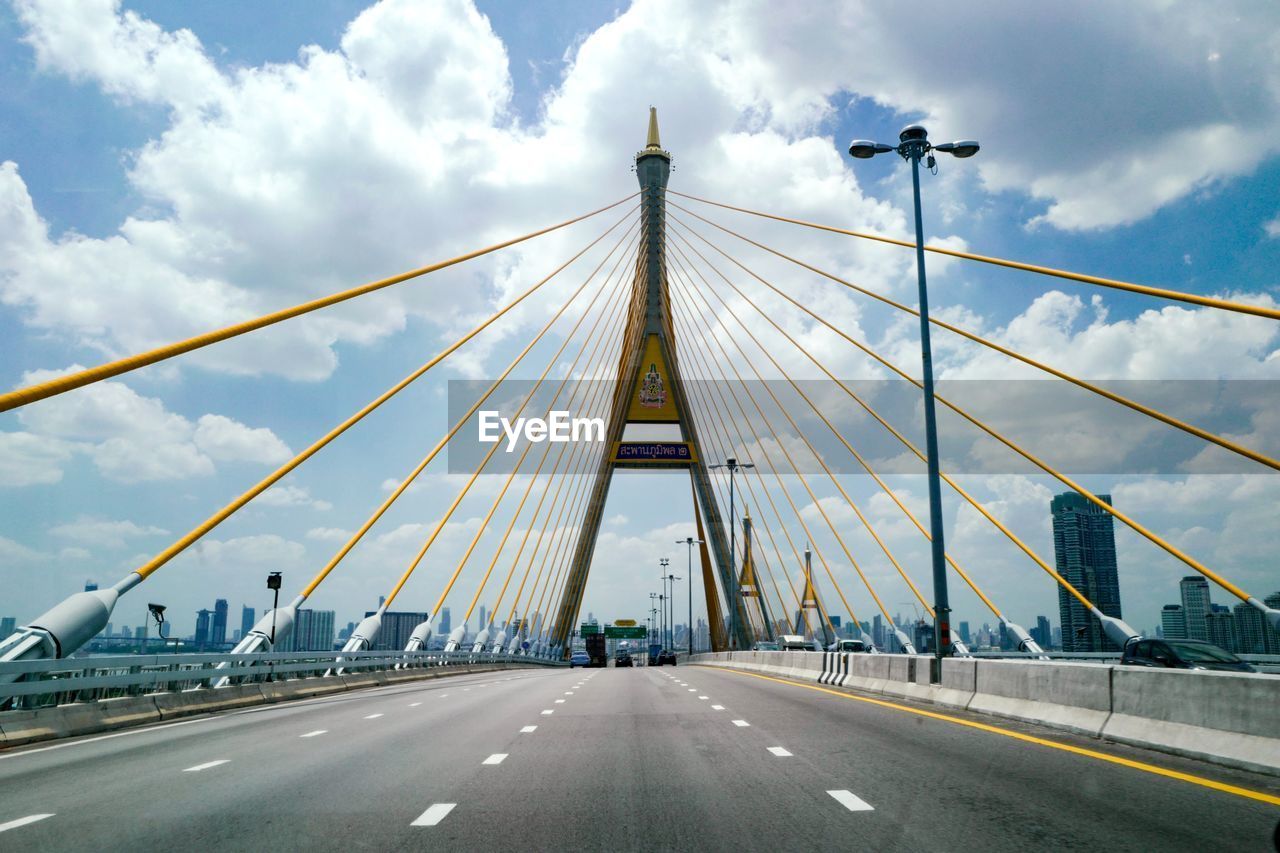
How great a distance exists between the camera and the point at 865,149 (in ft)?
64.6

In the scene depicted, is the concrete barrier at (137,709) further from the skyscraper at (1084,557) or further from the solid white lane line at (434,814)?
the skyscraper at (1084,557)

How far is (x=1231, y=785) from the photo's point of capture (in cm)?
739

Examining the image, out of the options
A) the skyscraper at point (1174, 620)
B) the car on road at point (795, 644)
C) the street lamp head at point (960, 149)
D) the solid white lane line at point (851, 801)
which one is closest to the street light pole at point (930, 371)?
the street lamp head at point (960, 149)

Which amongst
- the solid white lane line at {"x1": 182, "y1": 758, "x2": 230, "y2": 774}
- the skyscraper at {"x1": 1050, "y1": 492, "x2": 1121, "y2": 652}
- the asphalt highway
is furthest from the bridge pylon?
the solid white lane line at {"x1": 182, "y1": 758, "x2": 230, "y2": 774}

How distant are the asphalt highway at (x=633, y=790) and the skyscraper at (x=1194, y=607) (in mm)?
57249

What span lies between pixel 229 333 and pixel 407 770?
11.6 metres

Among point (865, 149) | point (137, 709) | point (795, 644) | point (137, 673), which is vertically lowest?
point (795, 644)

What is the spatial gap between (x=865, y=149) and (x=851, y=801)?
50.2 ft

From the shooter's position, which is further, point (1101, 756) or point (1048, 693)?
point (1048, 693)

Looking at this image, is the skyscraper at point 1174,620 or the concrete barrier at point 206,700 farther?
the skyscraper at point 1174,620

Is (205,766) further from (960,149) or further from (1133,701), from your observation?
(960,149)

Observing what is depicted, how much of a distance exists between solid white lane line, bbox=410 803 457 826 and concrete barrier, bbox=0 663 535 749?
8.41 metres

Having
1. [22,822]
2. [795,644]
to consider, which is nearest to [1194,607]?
[795,644]

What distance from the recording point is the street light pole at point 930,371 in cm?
1698
